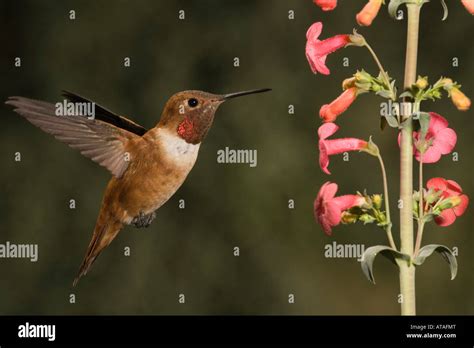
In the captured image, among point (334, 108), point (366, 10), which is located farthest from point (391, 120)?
point (366, 10)

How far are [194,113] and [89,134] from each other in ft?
1.18

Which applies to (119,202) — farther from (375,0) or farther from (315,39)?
(375,0)

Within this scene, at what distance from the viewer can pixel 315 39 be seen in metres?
2.05

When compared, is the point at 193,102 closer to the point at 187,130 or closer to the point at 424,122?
the point at 187,130

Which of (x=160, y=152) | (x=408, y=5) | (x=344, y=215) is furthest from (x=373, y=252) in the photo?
(x=160, y=152)

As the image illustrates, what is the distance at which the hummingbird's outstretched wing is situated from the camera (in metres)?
2.29

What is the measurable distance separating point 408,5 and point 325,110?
33cm

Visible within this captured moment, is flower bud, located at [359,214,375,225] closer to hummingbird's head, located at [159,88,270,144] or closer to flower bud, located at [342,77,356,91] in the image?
flower bud, located at [342,77,356,91]

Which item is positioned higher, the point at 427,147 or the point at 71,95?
the point at 71,95

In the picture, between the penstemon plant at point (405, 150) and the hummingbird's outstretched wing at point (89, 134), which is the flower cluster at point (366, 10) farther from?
the hummingbird's outstretched wing at point (89, 134)

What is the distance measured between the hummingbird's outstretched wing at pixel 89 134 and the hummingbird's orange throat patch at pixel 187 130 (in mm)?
239

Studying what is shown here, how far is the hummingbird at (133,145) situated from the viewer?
7.60 ft

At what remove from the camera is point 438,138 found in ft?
6.40

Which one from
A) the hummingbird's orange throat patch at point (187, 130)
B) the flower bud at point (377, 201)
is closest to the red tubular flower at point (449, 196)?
the flower bud at point (377, 201)
